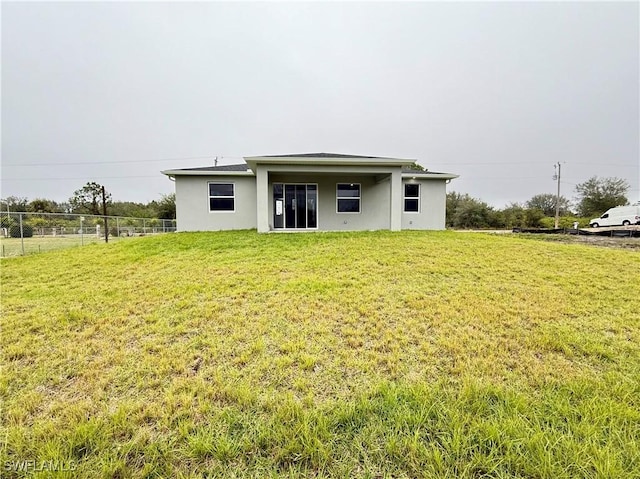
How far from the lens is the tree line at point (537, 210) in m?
28.9

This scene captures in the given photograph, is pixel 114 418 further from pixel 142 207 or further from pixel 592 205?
pixel 592 205

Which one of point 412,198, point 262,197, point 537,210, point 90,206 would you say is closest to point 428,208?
point 412,198

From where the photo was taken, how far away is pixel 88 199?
3278 cm

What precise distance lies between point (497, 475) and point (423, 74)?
2014 cm

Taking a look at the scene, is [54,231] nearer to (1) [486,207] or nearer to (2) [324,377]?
(2) [324,377]

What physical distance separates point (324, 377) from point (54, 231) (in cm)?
1859

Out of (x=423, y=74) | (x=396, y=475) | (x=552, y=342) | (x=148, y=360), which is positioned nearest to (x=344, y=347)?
(x=396, y=475)

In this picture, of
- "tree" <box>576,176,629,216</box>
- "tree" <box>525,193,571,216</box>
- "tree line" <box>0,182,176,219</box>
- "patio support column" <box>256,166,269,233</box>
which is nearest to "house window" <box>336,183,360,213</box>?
"patio support column" <box>256,166,269,233</box>

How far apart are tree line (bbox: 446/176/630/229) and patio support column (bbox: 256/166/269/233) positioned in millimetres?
25998

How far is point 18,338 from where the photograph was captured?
300 centimetres

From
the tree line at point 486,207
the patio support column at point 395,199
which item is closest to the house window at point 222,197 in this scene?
the patio support column at point 395,199

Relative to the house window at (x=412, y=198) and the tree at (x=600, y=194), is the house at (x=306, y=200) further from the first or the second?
the tree at (x=600, y=194)

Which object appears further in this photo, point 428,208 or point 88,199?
point 88,199

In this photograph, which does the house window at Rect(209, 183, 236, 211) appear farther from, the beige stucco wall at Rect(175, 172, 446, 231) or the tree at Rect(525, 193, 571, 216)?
the tree at Rect(525, 193, 571, 216)
